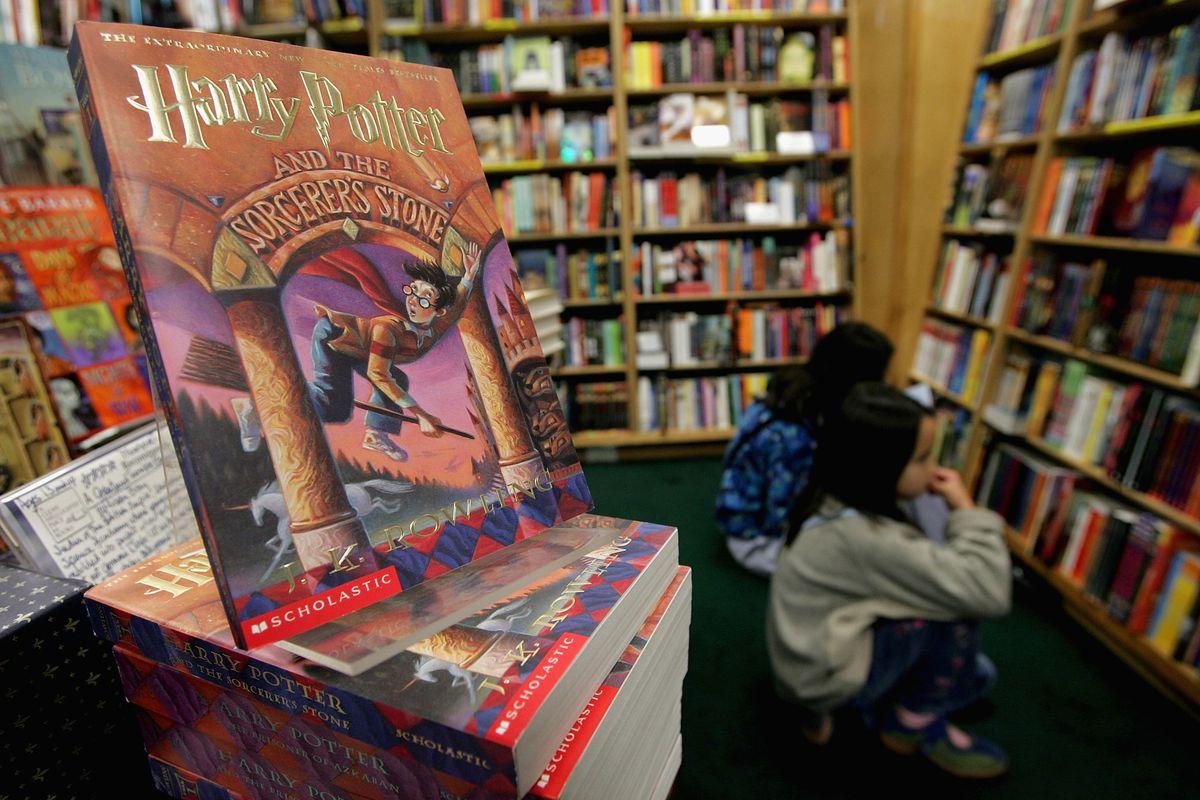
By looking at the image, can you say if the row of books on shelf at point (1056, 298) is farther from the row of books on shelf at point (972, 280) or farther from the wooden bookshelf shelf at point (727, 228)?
the wooden bookshelf shelf at point (727, 228)

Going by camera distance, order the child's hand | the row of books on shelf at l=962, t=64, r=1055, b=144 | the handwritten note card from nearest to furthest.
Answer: the handwritten note card, the child's hand, the row of books on shelf at l=962, t=64, r=1055, b=144

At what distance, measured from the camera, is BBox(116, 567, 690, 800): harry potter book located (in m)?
0.43

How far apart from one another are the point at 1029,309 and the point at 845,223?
1065 mm

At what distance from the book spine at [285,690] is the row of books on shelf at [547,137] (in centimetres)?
278

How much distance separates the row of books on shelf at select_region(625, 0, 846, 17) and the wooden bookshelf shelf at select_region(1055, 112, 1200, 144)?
1.31 metres

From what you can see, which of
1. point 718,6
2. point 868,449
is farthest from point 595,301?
point 868,449

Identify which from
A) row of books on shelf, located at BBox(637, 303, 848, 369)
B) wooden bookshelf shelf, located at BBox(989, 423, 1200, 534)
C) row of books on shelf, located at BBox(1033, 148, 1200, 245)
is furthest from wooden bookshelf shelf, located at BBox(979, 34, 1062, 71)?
wooden bookshelf shelf, located at BBox(989, 423, 1200, 534)

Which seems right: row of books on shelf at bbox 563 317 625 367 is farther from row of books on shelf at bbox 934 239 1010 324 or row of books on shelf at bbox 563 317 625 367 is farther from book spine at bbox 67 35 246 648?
book spine at bbox 67 35 246 648

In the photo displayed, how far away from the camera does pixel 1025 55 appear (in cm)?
221

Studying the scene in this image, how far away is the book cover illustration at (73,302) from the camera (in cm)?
79

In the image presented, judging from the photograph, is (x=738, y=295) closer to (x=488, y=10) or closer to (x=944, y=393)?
(x=944, y=393)

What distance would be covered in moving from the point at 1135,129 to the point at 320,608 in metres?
2.30

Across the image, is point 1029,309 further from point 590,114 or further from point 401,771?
point 401,771

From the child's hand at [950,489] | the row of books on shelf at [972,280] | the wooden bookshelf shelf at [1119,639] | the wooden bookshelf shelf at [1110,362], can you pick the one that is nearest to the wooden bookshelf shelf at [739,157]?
the row of books on shelf at [972,280]
